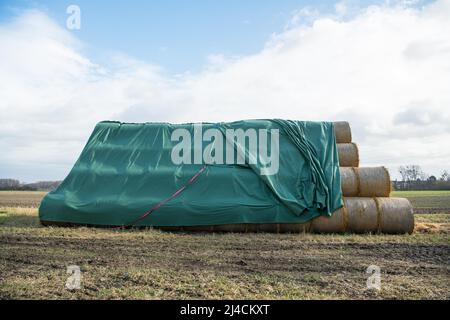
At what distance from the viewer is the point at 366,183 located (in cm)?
897

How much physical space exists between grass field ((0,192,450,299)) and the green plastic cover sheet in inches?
23.8

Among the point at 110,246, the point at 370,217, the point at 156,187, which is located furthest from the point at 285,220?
the point at 110,246

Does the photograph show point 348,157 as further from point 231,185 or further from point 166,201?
point 166,201

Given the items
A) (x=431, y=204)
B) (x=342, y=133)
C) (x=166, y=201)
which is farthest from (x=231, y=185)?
(x=431, y=204)

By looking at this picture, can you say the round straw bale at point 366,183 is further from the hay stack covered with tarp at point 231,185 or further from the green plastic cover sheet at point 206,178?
the green plastic cover sheet at point 206,178

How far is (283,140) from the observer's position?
31.9 ft

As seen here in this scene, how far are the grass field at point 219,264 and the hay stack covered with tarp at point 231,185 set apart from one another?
0.51 m

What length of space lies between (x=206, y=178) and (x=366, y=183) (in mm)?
3682

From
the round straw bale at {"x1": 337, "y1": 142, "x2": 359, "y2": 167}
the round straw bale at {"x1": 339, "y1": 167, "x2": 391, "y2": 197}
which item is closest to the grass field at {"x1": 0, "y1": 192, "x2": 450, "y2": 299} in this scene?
the round straw bale at {"x1": 339, "y1": 167, "x2": 391, "y2": 197}

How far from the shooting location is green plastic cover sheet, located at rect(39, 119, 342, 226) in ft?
29.1

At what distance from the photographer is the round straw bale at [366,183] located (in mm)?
8969

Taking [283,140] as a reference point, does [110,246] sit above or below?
below

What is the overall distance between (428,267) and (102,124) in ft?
28.1
